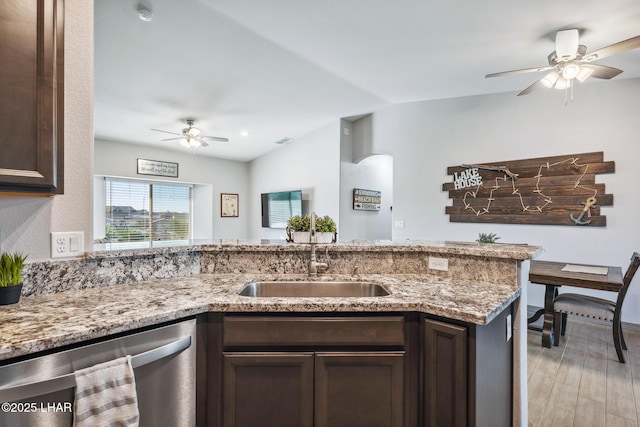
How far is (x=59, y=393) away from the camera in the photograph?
3.12ft

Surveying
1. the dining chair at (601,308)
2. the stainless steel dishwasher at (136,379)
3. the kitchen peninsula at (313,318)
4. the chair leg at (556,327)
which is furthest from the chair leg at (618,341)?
the stainless steel dishwasher at (136,379)

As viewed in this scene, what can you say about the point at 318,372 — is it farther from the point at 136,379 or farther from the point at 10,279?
the point at 10,279

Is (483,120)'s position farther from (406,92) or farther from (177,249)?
(177,249)

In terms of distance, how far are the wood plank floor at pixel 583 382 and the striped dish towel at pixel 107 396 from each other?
2.22 meters

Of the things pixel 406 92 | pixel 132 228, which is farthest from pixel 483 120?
pixel 132 228

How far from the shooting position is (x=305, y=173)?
6547mm

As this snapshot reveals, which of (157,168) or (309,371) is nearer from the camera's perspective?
(309,371)

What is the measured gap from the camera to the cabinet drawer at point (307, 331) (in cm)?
130

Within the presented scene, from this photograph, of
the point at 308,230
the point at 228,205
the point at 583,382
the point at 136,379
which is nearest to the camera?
the point at 136,379

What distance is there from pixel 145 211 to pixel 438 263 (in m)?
6.23

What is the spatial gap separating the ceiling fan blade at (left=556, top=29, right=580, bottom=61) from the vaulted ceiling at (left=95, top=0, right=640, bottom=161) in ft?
0.21

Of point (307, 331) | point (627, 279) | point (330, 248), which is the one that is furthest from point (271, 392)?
point (627, 279)

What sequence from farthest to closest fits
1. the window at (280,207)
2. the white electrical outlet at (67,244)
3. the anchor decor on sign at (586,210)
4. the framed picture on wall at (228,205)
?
1. the framed picture on wall at (228,205)
2. the window at (280,207)
3. the anchor decor on sign at (586,210)
4. the white electrical outlet at (67,244)

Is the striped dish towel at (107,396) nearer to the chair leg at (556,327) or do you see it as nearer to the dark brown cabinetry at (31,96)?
the dark brown cabinetry at (31,96)
